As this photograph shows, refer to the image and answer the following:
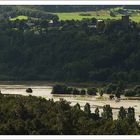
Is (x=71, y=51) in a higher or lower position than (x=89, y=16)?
lower

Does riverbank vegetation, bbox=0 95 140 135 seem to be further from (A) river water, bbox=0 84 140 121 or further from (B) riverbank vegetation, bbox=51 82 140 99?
(B) riverbank vegetation, bbox=51 82 140 99

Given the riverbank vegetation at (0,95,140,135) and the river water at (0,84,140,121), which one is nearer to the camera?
the riverbank vegetation at (0,95,140,135)

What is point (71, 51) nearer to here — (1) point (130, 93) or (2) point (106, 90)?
(2) point (106, 90)

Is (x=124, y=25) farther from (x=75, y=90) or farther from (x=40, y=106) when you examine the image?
(x=40, y=106)

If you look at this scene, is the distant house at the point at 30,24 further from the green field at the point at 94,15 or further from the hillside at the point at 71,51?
the green field at the point at 94,15

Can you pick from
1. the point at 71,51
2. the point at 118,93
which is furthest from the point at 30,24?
the point at 118,93

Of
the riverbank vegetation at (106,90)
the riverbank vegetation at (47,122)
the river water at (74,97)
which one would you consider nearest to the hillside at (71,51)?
the river water at (74,97)

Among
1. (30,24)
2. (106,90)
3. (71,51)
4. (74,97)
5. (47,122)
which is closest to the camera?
(47,122)

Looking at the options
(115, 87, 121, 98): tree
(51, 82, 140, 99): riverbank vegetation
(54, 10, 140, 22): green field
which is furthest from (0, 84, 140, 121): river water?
(54, 10, 140, 22): green field

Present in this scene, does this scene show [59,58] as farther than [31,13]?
No

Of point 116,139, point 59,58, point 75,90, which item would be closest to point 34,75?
point 59,58

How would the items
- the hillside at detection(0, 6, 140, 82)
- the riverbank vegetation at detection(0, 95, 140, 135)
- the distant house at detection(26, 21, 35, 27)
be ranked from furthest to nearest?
the distant house at detection(26, 21, 35, 27) → the hillside at detection(0, 6, 140, 82) → the riverbank vegetation at detection(0, 95, 140, 135)
